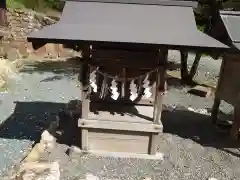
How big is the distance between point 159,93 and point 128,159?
4.20ft

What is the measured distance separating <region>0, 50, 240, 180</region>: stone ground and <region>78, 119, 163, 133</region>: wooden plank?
55 cm

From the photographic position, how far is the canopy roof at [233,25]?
6.09m

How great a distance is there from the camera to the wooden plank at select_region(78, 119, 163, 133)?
19.5ft

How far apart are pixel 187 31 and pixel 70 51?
9.93m

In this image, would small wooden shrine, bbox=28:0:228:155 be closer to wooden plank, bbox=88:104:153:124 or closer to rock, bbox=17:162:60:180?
wooden plank, bbox=88:104:153:124

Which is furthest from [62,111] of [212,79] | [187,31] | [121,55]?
[212,79]

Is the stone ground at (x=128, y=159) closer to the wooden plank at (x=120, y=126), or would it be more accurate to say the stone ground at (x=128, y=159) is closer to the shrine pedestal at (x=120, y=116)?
the shrine pedestal at (x=120, y=116)

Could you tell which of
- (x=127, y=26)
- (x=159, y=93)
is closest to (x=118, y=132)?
(x=159, y=93)

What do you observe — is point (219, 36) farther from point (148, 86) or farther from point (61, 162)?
point (61, 162)

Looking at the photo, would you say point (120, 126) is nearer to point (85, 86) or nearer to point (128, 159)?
point (128, 159)

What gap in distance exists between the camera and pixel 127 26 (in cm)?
552

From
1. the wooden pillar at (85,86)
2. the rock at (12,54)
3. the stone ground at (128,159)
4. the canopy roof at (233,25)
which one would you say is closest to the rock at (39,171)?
the stone ground at (128,159)

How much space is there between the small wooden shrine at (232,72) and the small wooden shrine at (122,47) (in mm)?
942

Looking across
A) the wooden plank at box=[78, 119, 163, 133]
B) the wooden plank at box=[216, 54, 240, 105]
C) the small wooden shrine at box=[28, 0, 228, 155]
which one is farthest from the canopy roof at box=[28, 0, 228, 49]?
the wooden plank at box=[216, 54, 240, 105]
